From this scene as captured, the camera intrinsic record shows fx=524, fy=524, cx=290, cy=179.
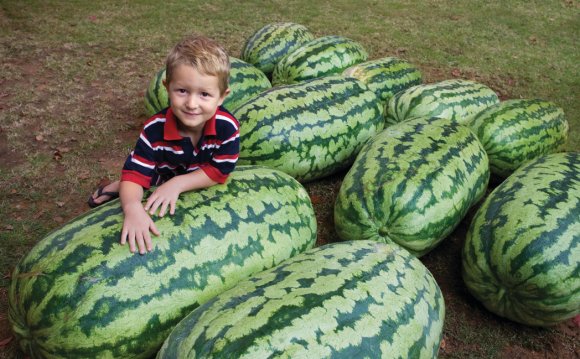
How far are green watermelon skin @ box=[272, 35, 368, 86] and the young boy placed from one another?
1747 mm

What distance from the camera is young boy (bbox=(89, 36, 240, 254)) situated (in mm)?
2346

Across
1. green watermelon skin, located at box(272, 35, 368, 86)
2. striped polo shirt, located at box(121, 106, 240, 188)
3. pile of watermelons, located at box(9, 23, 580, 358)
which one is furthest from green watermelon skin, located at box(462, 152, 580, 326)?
green watermelon skin, located at box(272, 35, 368, 86)

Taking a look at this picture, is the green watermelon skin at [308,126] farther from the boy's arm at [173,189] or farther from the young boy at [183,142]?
the boy's arm at [173,189]

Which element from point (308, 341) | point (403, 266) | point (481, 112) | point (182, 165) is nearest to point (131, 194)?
point (182, 165)

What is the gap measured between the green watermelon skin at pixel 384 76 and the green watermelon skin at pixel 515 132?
822 mm

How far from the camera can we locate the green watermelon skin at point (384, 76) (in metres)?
4.42

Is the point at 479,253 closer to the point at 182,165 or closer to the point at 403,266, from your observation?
the point at 403,266

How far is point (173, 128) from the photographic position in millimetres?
2627

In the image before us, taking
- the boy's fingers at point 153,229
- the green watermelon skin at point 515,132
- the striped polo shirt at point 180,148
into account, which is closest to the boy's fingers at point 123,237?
the boy's fingers at point 153,229

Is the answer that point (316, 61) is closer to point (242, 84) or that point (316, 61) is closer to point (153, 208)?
point (242, 84)

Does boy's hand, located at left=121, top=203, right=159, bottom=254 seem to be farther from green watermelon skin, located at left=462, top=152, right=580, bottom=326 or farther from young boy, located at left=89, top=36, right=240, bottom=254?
green watermelon skin, located at left=462, top=152, right=580, bottom=326

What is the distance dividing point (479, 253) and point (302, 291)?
1.15 metres

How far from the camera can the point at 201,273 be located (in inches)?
92.0

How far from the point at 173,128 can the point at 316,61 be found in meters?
2.12
